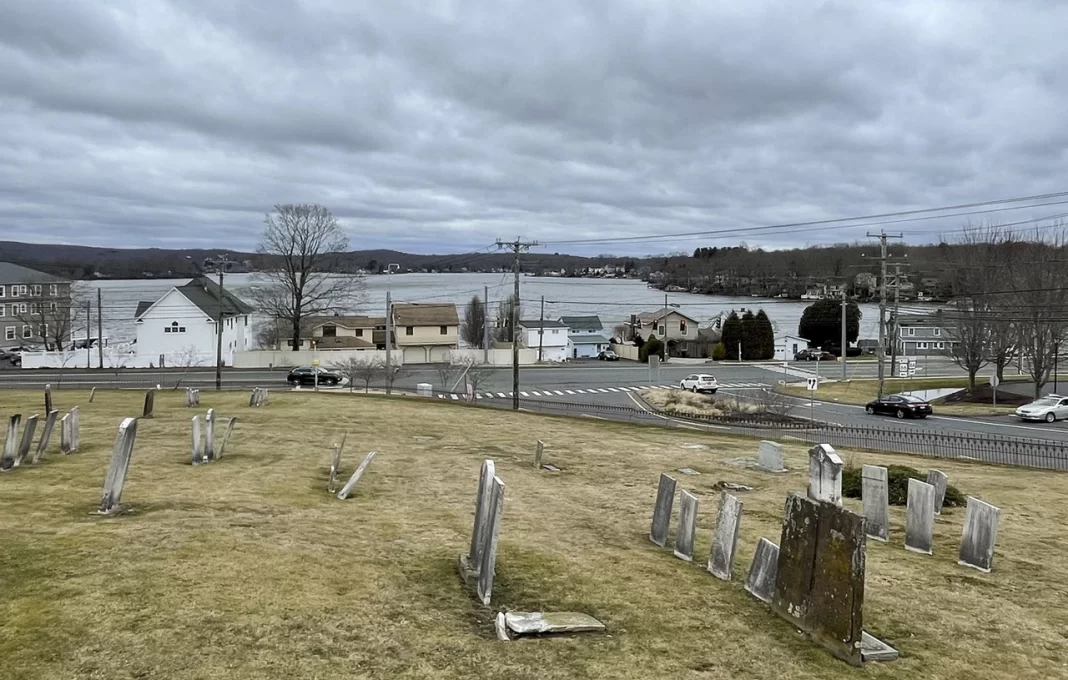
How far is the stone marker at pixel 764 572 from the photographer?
850cm

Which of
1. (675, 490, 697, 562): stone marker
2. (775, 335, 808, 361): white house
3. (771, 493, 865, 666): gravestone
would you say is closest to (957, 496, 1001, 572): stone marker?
(675, 490, 697, 562): stone marker

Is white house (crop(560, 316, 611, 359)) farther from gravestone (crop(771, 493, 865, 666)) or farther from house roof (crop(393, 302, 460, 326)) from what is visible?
gravestone (crop(771, 493, 865, 666))

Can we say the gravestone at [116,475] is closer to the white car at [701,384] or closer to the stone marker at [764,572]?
the stone marker at [764,572]

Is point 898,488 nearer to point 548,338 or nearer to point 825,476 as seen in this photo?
point 825,476

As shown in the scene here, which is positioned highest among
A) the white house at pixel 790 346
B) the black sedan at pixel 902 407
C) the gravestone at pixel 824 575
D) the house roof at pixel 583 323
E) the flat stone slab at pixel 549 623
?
the house roof at pixel 583 323

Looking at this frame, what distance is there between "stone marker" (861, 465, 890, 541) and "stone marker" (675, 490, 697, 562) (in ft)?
11.3

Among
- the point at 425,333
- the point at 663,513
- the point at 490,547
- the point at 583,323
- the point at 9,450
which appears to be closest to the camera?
the point at 490,547

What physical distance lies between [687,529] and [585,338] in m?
97.9

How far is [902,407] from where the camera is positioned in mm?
43125

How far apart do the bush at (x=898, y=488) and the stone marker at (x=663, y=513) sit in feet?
18.6

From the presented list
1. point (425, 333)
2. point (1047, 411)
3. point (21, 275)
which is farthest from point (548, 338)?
point (1047, 411)

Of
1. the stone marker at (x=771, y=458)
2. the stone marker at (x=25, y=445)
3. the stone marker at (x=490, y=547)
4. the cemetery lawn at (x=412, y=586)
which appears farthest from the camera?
the stone marker at (x=771, y=458)

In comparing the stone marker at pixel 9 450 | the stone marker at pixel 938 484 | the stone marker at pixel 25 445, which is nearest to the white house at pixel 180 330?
the stone marker at pixel 25 445

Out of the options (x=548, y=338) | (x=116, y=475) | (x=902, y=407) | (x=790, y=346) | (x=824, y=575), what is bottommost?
(x=902, y=407)
